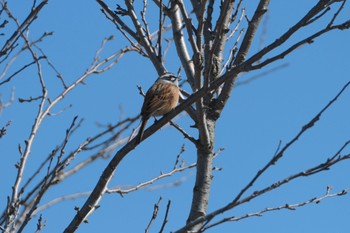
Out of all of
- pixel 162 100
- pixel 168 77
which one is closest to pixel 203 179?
pixel 168 77

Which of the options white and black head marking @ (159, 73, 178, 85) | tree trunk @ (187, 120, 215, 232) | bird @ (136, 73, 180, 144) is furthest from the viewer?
bird @ (136, 73, 180, 144)

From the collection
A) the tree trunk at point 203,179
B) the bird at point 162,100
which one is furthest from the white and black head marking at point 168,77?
the tree trunk at point 203,179

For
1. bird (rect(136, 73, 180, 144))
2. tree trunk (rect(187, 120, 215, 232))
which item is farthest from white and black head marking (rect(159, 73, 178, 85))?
tree trunk (rect(187, 120, 215, 232))

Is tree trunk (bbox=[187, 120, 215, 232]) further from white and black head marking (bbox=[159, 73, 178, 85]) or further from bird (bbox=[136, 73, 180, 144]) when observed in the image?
bird (bbox=[136, 73, 180, 144])

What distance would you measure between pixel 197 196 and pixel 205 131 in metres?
0.48

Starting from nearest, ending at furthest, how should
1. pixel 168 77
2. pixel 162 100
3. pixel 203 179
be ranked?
pixel 203 179 < pixel 168 77 < pixel 162 100

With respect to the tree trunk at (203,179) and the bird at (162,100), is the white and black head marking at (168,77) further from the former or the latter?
the tree trunk at (203,179)

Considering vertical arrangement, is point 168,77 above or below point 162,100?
below

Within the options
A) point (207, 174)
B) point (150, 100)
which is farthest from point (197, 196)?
point (150, 100)

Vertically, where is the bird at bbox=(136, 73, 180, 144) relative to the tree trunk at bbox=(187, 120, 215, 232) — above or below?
above

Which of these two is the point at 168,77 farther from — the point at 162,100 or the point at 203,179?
the point at 203,179

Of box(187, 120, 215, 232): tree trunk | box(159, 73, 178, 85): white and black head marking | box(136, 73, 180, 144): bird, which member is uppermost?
box(136, 73, 180, 144): bird

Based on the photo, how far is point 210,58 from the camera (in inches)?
147

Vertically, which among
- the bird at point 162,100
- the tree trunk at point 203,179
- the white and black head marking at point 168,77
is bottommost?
the tree trunk at point 203,179
